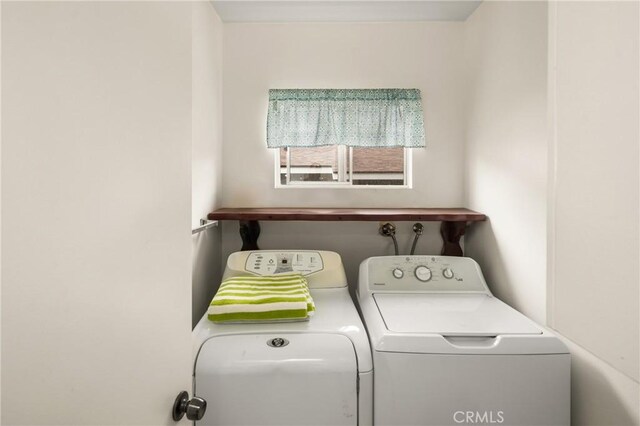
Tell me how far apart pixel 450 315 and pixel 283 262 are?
A: 850 mm

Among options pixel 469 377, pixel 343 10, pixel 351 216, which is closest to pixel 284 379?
pixel 469 377

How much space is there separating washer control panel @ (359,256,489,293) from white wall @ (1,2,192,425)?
1207 millimetres

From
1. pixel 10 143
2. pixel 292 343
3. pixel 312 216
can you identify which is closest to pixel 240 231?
→ pixel 312 216

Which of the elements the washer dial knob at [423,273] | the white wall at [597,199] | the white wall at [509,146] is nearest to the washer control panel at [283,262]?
the washer dial knob at [423,273]

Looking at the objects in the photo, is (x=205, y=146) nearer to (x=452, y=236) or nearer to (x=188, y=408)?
(x=188, y=408)

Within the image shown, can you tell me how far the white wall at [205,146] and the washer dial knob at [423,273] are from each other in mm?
1124

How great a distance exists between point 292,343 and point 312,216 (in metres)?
0.81

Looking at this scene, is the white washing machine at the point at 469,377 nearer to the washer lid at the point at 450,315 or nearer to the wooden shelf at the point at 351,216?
the washer lid at the point at 450,315

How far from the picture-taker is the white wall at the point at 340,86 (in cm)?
207

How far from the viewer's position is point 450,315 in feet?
4.46

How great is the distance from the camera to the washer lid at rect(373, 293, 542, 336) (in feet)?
3.97

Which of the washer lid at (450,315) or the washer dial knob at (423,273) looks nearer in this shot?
the washer lid at (450,315)

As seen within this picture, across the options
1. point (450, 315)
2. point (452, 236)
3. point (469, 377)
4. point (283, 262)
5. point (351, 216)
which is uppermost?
point (351, 216)

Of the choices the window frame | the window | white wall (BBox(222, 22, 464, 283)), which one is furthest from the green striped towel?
the window
